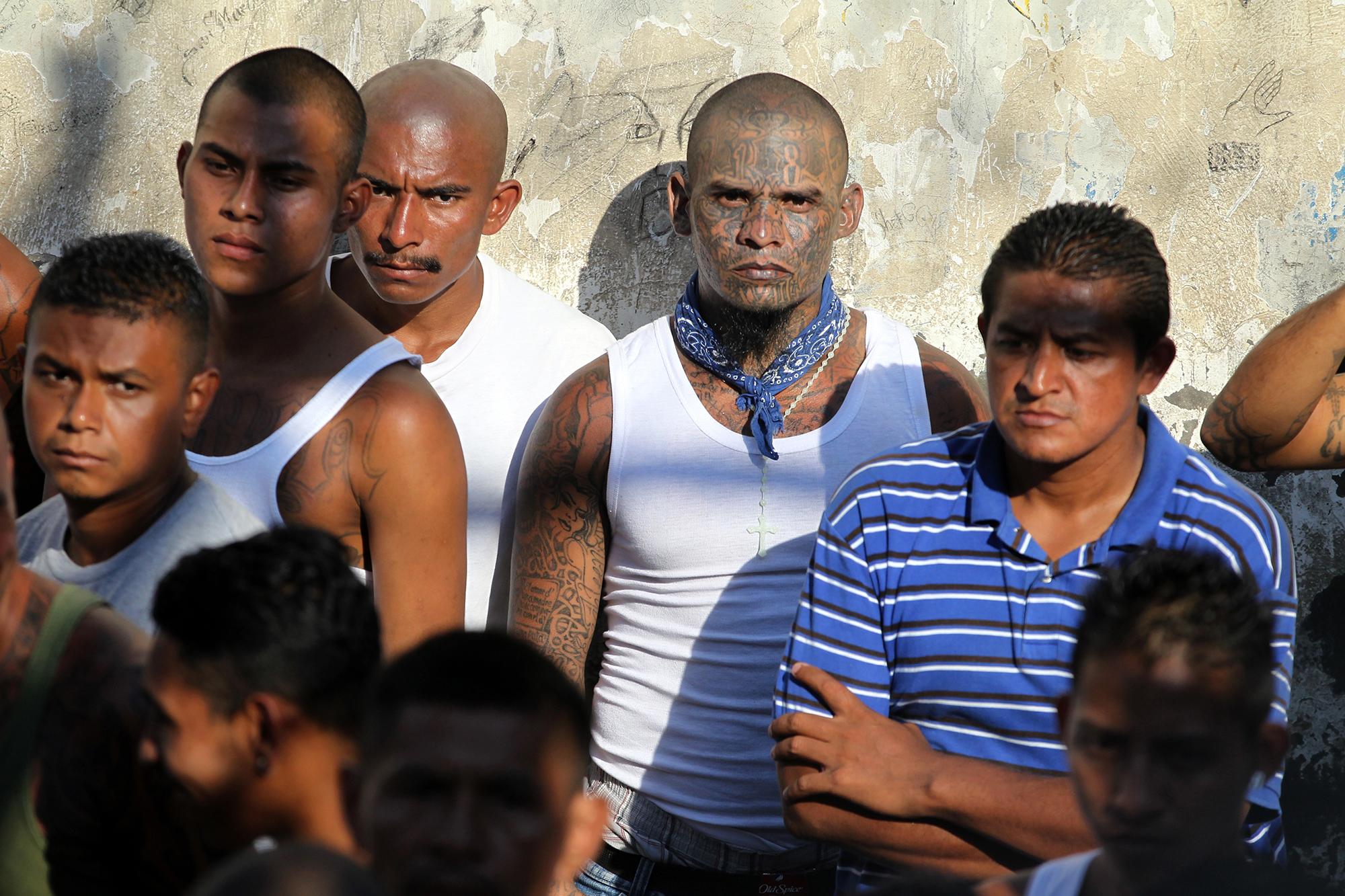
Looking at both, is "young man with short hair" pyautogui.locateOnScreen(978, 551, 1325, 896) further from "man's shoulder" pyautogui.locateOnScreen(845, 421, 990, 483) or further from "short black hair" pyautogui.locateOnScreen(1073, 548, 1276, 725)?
"man's shoulder" pyautogui.locateOnScreen(845, 421, 990, 483)

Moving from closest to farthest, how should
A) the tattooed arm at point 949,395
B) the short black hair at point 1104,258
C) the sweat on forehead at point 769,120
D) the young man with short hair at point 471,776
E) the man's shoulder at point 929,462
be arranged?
the young man with short hair at point 471,776 < the short black hair at point 1104,258 < the man's shoulder at point 929,462 < the tattooed arm at point 949,395 < the sweat on forehead at point 769,120

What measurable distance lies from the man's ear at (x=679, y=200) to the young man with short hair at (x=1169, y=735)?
6.71ft

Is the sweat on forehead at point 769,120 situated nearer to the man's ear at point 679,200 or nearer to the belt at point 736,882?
the man's ear at point 679,200

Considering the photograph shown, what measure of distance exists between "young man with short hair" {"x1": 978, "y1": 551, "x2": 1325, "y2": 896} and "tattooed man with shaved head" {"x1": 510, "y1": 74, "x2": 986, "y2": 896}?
1.31m

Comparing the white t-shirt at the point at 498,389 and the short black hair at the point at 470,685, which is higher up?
the white t-shirt at the point at 498,389

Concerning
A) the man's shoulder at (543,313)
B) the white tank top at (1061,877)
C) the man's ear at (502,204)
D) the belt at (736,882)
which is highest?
the man's ear at (502,204)

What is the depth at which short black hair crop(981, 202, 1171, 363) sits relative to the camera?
2.63 m

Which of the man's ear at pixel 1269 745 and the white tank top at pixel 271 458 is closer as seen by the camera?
the man's ear at pixel 1269 745

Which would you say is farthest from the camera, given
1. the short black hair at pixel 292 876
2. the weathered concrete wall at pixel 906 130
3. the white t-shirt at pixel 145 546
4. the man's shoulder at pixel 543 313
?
the weathered concrete wall at pixel 906 130

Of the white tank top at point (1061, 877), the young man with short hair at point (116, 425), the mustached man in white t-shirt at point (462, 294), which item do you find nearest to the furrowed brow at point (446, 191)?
the mustached man in white t-shirt at point (462, 294)

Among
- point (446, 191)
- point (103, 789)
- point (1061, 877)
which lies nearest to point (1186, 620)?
point (1061, 877)

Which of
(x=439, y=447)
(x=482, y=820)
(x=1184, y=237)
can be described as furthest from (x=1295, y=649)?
(x=482, y=820)

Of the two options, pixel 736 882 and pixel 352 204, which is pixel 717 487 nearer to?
pixel 736 882

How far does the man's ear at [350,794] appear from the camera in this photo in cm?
200
